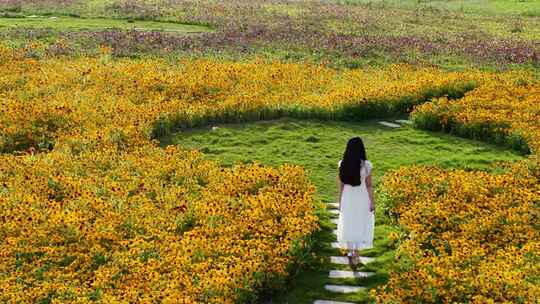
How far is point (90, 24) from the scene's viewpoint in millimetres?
41906

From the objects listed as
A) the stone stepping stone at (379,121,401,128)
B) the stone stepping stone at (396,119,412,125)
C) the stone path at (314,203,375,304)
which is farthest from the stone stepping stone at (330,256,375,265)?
the stone stepping stone at (396,119,412,125)

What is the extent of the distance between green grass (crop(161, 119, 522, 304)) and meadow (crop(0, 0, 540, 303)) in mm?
90

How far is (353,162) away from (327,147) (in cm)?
746

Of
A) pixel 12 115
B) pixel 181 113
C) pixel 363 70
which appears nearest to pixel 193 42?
pixel 363 70

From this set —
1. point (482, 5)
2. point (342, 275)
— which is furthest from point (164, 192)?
point (482, 5)

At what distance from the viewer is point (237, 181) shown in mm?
15977

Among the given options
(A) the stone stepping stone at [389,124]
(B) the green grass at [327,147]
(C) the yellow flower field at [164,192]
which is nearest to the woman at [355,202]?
(C) the yellow flower field at [164,192]

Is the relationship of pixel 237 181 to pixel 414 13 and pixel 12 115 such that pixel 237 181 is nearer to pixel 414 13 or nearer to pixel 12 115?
pixel 12 115

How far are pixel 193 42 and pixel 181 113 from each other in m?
13.8

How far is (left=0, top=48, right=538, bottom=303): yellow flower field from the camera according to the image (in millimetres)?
11836

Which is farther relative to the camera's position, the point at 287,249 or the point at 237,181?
the point at 237,181

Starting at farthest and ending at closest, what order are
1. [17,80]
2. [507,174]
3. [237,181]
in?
1. [17,80]
2. [507,174]
3. [237,181]

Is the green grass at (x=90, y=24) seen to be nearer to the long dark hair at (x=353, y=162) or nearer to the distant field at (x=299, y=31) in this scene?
the distant field at (x=299, y=31)

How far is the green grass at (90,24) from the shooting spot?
40125 millimetres
